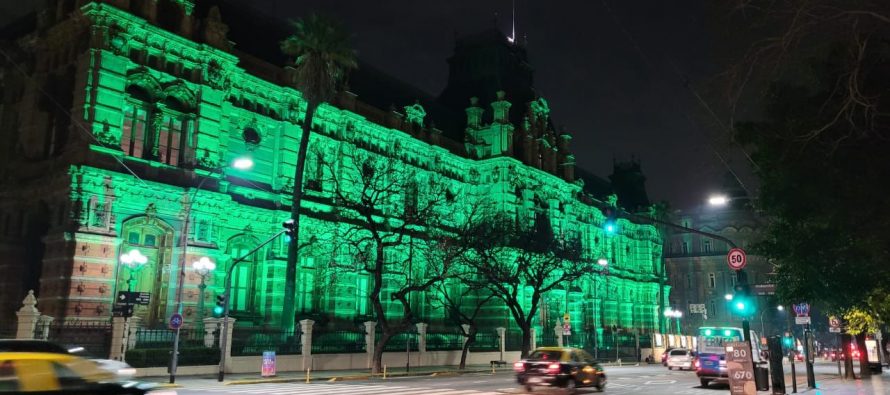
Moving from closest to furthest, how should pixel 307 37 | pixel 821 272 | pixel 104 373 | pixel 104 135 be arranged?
pixel 104 373 → pixel 821 272 → pixel 104 135 → pixel 307 37

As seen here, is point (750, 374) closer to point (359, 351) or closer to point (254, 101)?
point (359, 351)

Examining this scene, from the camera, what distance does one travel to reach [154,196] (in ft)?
108

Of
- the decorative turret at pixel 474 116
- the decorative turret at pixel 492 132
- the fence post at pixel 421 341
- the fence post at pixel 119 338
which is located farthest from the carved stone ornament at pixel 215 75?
the decorative turret at pixel 474 116

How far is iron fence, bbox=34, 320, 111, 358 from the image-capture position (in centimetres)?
2791

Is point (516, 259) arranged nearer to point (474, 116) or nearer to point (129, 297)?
point (474, 116)

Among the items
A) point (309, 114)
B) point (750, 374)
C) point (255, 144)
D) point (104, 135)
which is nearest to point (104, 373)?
point (750, 374)

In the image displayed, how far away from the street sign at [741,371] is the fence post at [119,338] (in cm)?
2280

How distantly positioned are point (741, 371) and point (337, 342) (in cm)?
2341

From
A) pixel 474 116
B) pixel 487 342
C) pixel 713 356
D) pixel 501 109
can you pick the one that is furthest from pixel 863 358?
pixel 474 116

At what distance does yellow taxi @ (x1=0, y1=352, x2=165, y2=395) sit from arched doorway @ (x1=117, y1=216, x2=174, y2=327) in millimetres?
23585

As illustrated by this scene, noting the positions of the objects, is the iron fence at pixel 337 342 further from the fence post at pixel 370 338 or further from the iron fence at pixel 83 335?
the iron fence at pixel 83 335

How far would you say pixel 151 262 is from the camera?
3334 centimetres

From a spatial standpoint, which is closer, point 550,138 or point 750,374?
point 750,374

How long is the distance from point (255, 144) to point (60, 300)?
14.2m
